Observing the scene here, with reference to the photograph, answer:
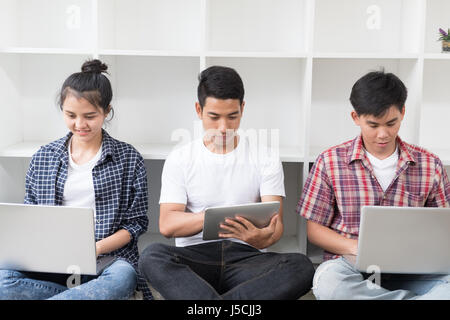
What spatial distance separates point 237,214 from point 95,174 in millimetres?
532

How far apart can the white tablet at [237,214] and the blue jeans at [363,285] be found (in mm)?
242

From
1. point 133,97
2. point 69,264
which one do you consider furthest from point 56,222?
point 133,97

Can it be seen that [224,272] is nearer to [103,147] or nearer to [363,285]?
[363,285]

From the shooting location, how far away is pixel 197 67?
2.42 meters

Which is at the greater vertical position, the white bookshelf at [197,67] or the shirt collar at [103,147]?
the white bookshelf at [197,67]

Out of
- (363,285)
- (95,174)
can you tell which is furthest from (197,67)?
(363,285)

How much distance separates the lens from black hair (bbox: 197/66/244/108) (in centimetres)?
183

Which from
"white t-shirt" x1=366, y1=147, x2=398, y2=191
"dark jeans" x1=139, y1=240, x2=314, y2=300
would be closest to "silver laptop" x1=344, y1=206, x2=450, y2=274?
"dark jeans" x1=139, y1=240, x2=314, y2=300

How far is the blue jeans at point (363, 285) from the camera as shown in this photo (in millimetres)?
1617

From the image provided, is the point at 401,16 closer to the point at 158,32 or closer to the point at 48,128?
the point at 158,32

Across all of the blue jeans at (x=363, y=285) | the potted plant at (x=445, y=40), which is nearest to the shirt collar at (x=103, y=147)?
the blue jeans at (x=363, y=285)

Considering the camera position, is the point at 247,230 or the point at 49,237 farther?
the point at 247,230

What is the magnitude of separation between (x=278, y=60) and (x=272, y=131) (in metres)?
0.30

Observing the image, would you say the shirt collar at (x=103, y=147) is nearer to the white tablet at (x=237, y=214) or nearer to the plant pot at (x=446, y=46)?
the white tablet at (x=237, y=214)
